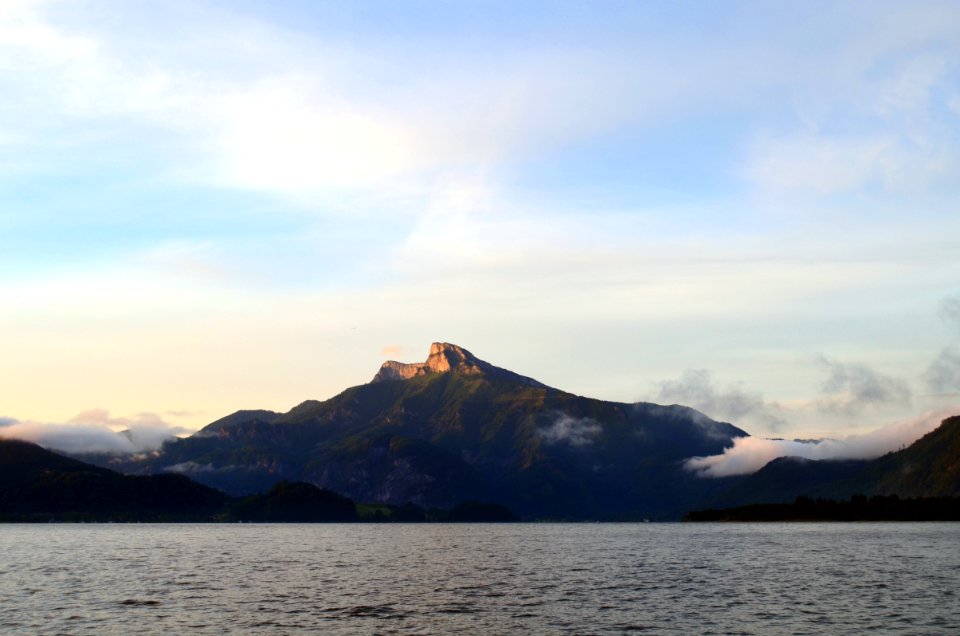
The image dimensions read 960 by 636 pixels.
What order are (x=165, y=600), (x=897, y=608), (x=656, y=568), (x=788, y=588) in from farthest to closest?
(x=656, y=568)
(x=788, y=588)
(x=165, y=600)
(x=897, y=608)

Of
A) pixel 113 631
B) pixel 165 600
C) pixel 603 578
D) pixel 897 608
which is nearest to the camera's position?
pixel 113 631

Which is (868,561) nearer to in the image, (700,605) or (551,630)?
(700,605)

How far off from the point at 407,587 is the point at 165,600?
36.6 m

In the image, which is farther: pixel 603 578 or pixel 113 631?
pixel 603 578

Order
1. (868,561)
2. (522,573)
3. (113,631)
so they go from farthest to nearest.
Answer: (868,561) → (522,573) → (113,631)

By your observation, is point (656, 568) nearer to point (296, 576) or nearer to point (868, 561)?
point (868, 561)

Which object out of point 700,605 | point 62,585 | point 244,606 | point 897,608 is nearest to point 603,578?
point 700,605

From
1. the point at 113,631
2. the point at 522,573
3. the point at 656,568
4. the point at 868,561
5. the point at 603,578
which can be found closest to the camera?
the point at 113,631

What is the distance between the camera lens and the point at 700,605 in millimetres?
114188

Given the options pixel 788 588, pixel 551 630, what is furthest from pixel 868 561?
pixel 551 630

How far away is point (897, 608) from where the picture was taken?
109000 mm

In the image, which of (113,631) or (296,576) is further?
(296,576)

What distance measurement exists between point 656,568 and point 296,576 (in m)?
70.5

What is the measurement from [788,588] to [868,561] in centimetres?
7330
